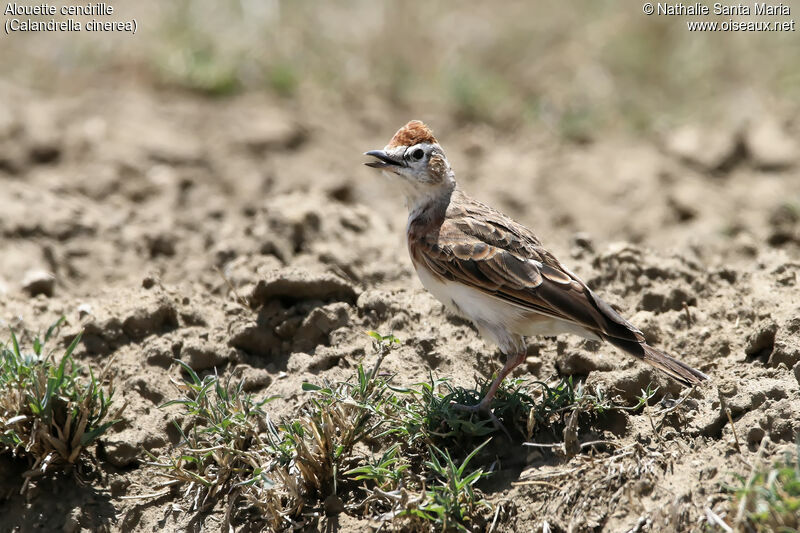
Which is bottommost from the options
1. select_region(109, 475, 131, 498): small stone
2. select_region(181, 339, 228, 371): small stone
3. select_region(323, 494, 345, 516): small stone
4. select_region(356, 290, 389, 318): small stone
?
select_region(109, 475, 131, 498): small stone

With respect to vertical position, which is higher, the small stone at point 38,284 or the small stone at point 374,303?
the small stone at point 374,303

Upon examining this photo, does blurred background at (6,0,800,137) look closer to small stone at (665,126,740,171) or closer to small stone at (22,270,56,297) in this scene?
small stone at (665,126,740,171)

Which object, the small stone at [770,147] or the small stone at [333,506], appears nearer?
the small stone at [333,506]

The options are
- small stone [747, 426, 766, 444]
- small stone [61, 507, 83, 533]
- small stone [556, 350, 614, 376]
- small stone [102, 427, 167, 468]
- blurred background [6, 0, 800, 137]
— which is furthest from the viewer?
blurred background [6, 0, 800, 137]

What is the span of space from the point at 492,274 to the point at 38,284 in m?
3.41

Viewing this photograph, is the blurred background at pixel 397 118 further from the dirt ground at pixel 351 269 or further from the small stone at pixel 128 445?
the small stone at pixel 128 445

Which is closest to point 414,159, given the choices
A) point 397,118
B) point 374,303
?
point 374,303

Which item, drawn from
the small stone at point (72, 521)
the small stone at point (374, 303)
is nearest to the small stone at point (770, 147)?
the small stone at point (374, 303)

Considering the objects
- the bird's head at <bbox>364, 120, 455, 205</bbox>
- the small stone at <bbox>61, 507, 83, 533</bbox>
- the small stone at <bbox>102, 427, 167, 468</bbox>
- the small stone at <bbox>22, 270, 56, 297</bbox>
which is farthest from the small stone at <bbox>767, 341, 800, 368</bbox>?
the small stone at <bbox>22, 270, 56, 297</bbox>

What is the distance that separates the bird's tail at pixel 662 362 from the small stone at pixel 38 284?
4.04 m

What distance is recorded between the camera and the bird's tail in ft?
15.2

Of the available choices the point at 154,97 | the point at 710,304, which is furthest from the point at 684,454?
the point at 154,97

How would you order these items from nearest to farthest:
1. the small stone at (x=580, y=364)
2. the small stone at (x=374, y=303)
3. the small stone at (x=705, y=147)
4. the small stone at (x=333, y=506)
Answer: the small stone at (x=333, y=506)
the small stone at (x=580, y=364)
the small stone at (x=374, y=303)
the small stone at (x=705, y=147)

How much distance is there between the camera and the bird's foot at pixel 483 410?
4.60 metres
